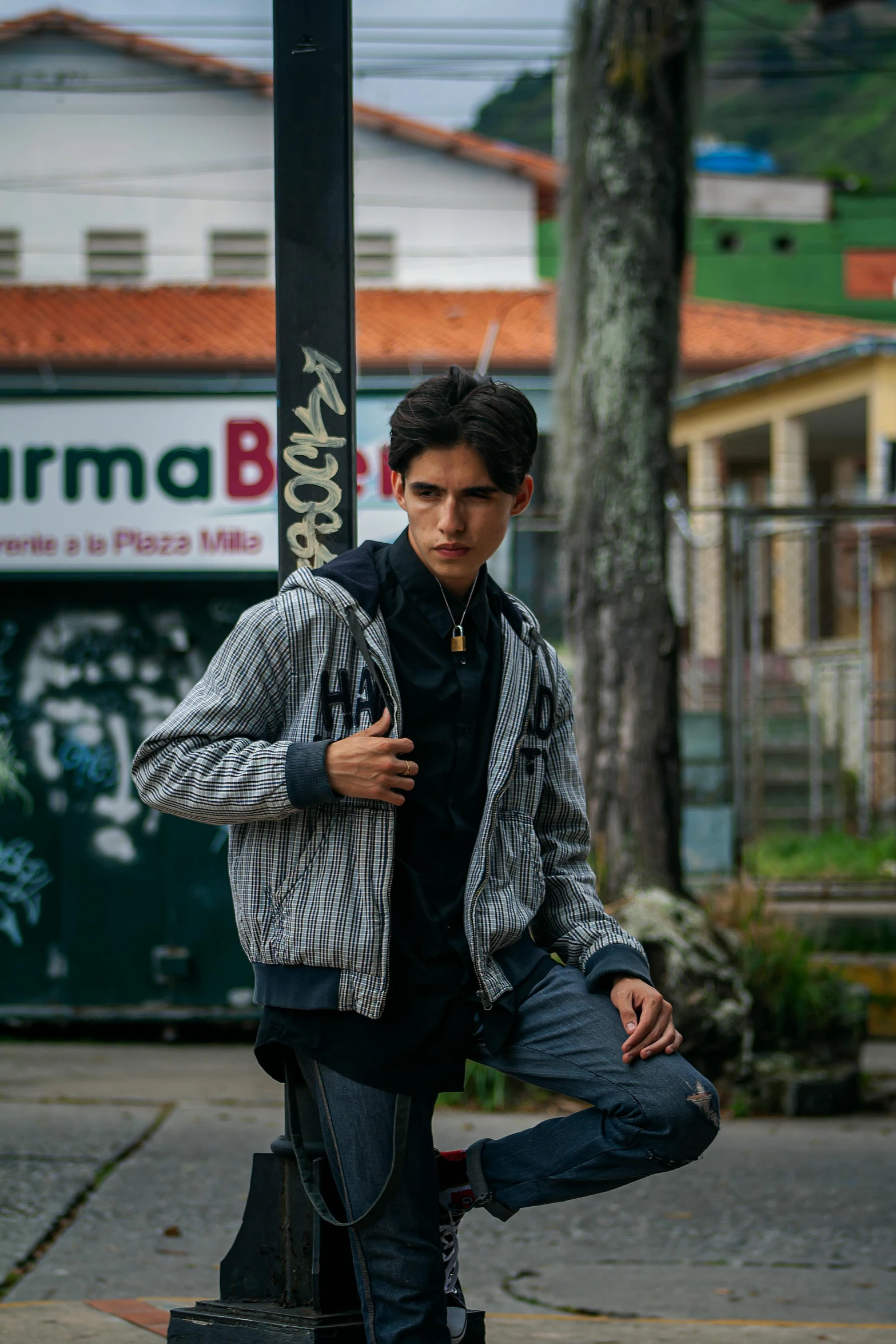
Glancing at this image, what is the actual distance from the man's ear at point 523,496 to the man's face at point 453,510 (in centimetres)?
4

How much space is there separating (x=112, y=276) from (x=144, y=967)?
2463 cm

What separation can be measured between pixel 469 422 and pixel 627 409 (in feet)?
13.7

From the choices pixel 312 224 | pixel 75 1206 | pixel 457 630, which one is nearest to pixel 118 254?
pixel 75 1206

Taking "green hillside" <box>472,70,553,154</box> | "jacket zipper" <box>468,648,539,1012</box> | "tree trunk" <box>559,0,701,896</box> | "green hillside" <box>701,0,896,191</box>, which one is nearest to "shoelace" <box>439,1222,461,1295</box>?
"jacket zipper" <box>468,648,539,1012</box>

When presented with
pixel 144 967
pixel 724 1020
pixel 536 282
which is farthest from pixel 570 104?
pixel 536 282

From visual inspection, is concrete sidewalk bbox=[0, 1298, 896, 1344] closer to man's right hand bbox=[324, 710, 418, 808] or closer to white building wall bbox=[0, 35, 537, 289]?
man's right hand bbox=[324, 710, 418, 808]

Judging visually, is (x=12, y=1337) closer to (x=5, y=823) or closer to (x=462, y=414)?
(x=462, y=414)

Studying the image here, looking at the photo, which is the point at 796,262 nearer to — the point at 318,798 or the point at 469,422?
the point at 469,422

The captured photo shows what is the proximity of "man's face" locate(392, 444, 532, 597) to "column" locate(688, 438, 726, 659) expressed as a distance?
639cm

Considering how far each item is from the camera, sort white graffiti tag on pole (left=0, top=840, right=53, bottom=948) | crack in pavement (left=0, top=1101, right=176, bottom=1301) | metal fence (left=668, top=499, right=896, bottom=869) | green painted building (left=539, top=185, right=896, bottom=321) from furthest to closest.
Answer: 1. green painted building (left=539, top=185, right=896, bottom=321)
2. metal fence (left=668, top=499, right=896, bottom=869)
3. white graffiti tag on pole (left=0, top=840, right=53, bottom=948)
4. crack in pavement (left=0, top=1101, right=176, bottom=1301)

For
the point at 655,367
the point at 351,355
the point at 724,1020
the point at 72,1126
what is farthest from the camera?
the point at 655,367

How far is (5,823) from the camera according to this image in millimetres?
7547

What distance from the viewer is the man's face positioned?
270 centimetres

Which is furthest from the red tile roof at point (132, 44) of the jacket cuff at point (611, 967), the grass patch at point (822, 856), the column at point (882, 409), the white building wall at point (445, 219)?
the jacket cuff at point (611, 967)
